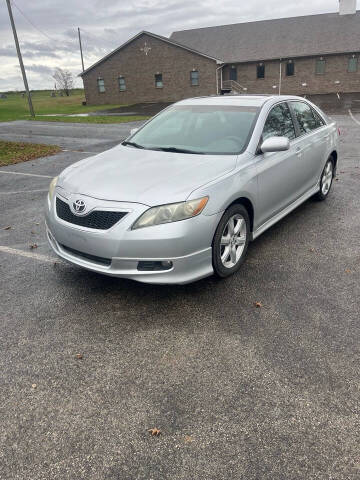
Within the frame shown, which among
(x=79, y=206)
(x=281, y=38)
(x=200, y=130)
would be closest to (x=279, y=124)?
(x=200, y=130)

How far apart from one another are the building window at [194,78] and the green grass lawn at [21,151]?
29.4 meters

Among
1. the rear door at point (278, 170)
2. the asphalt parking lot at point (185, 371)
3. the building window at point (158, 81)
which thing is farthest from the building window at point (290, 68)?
the asphalt parking lot at point (185, 371)

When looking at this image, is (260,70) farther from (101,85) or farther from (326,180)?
(326,180)

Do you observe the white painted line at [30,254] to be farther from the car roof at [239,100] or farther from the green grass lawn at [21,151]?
the green grass lawn at [21,151]

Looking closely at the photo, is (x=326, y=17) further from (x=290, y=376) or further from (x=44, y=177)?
(x=290, y=376)

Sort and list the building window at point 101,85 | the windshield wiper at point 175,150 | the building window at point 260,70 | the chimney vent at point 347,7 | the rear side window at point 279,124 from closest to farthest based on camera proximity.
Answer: the windshield wiper at point 175,150 → the rear side window at point 279,124 → the chimney vent at point 347,7 → the building window at point 260,70 → the building window at point 101,85

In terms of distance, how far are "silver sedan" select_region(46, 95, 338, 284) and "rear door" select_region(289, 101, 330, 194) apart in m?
0.03

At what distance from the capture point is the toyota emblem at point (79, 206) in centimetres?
361

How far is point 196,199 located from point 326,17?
47.5 metres

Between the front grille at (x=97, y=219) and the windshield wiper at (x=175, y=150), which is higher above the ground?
the windshield wiper at (x=175, y=150)

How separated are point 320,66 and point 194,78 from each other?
12.8 m

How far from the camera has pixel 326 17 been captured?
42094 millimetres

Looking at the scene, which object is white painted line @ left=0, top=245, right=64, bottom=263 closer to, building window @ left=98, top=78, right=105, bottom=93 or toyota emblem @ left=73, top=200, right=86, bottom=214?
toyota emblem @ left=73, top=200, right=86, bottom=214

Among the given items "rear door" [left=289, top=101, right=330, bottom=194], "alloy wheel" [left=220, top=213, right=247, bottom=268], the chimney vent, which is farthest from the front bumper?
the chimney vent
